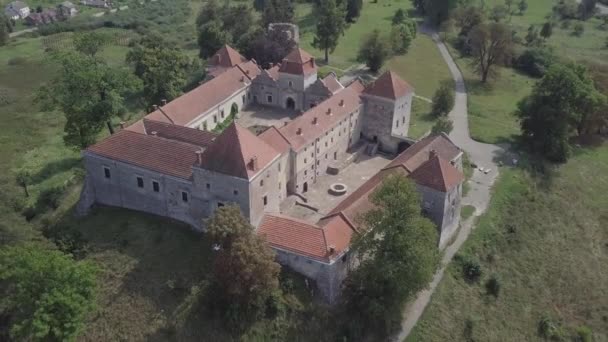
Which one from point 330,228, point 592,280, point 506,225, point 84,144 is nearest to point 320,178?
point 330,228

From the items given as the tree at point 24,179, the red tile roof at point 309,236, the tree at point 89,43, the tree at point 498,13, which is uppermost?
the tree at point 89,43

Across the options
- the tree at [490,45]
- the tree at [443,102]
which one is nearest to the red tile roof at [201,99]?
the tree at [443,102]

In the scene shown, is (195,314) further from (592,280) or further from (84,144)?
(592,280)

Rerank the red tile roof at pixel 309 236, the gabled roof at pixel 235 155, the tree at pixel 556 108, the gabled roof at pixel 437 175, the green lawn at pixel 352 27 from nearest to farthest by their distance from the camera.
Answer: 1. the red tile roof at pixel 309 236
2. the gabled roof at pixel 235 155
3. the gabled roof at pixel 437 175
4. the tree at pixel 556 108
5. the green lawn at pixel 352 27

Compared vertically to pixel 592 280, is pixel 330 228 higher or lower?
higher

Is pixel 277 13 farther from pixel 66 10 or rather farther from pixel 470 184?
pixel 66 10

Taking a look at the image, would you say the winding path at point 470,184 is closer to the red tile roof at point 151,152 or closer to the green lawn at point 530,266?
the green lawn at point 530,266
